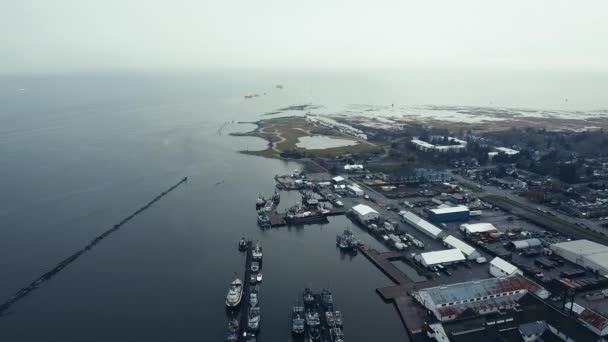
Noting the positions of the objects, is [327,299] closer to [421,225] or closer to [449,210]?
[421,225]

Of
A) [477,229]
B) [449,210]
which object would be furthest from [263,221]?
[477,229]

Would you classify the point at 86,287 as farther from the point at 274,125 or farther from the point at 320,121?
the point at 320,121

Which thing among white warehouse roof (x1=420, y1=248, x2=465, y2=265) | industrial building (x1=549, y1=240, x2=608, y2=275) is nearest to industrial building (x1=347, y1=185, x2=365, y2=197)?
white warehouse roof (x1=420, y1=248, x2=465, y2=265)

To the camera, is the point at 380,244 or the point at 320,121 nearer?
the point at 380,244

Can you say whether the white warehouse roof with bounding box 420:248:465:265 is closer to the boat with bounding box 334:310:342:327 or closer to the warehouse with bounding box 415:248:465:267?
the warehouse with bounding box 415:248:465:267

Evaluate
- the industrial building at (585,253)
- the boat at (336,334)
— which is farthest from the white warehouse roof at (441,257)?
the boat at (336,334)

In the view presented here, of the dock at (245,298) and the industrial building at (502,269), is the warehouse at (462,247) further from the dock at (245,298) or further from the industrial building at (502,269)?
the dock at (245,298)

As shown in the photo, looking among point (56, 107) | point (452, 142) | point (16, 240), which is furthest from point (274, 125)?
point (56, 107)
